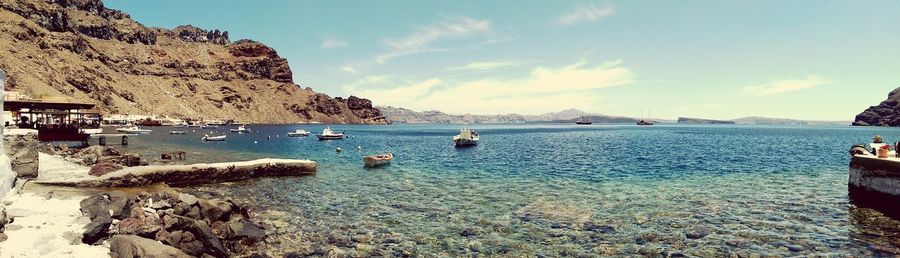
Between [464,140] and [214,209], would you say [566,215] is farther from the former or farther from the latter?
[464,140]

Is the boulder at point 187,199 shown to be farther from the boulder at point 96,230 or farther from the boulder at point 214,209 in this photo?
the boulder at point 96,230

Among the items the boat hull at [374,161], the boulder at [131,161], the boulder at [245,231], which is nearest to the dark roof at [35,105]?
the boulder at [131,161]

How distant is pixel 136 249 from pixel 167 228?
3143mm

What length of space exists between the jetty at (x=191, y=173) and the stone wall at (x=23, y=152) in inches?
29.1

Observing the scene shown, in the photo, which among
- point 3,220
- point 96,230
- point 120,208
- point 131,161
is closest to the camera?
point 3,220

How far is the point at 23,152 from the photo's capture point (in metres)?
20.9

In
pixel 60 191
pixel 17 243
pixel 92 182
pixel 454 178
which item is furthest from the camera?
pixel 454 178

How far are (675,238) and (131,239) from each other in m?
17.3

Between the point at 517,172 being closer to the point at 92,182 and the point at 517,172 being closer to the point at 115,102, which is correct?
the point at 92,182

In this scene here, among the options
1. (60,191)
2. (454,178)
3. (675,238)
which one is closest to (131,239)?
(60,191)

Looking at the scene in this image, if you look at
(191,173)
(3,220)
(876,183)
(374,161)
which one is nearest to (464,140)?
(374,161)

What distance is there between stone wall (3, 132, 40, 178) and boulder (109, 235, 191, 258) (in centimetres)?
1281

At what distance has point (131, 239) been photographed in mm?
11867

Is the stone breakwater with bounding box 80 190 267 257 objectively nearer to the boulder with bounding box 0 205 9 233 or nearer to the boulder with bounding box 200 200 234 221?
the boulder with bounding box 200 200 234 221
